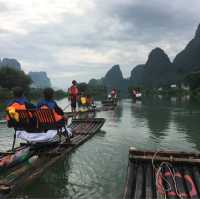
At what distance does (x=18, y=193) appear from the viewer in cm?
620

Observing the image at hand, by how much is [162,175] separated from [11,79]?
204 feet

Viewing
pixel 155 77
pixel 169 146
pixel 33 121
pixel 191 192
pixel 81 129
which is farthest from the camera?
pixel 155 77

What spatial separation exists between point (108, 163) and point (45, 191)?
2.58 metres

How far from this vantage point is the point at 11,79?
64.8m

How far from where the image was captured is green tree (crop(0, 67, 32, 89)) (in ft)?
209

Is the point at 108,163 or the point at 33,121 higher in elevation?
the point at 33,121

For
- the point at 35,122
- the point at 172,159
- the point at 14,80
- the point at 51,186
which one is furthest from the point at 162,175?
the point at 14,80

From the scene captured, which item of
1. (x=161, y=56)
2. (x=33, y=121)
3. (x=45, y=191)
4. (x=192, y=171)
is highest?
(x=161, y=56)

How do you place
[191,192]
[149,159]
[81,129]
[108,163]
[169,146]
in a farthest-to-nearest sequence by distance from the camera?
[81,129] → [169,146] → [108,163] → [149,159] → [191,192]

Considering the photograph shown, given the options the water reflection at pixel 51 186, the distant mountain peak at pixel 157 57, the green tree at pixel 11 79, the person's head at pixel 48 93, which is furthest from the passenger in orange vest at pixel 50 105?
the distant mountain peak at pixel 157 57

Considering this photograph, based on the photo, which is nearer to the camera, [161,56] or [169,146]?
[169,146]

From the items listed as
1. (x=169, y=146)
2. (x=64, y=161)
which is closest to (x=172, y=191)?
(x=64, y=161)

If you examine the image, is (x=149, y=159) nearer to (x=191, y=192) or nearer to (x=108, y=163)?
(x=191, y=192)

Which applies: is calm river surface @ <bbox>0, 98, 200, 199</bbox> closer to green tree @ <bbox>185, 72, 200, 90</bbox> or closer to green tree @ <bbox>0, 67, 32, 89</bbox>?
green tree @ <bbox>0, 67, 32, 89</bbox>
